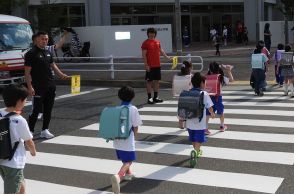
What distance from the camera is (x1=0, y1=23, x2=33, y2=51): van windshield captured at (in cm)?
1580

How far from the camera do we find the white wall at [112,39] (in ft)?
86.2

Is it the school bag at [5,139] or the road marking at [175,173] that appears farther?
the road marking at [175,173]

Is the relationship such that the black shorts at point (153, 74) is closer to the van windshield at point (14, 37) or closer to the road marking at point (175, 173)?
the road marking at point (175, 173)

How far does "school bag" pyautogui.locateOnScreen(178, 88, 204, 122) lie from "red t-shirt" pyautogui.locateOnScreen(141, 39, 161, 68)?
203 inches

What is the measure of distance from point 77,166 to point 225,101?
6.03m

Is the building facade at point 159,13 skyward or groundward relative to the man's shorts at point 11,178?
skyward

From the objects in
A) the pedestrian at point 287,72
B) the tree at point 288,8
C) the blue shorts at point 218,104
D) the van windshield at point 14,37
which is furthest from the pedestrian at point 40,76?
the tree at point 288,8

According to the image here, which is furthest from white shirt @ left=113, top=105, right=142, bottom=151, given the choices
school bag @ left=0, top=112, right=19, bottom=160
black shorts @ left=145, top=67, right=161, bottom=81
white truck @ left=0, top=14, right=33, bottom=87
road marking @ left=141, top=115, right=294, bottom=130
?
white truck @ left=0, top=14, right=33, bottom=87

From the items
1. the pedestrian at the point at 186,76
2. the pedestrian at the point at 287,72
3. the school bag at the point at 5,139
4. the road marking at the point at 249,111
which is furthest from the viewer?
the pedestrian at the point at 287,72

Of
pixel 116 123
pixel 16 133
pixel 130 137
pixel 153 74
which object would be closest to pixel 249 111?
pixel 153 74

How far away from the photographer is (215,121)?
31.0 ft

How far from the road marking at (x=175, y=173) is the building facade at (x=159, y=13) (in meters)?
21.3

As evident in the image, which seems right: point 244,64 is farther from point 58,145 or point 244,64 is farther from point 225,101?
point 58,145

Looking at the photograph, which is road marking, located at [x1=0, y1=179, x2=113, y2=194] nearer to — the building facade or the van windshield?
the van windshield
